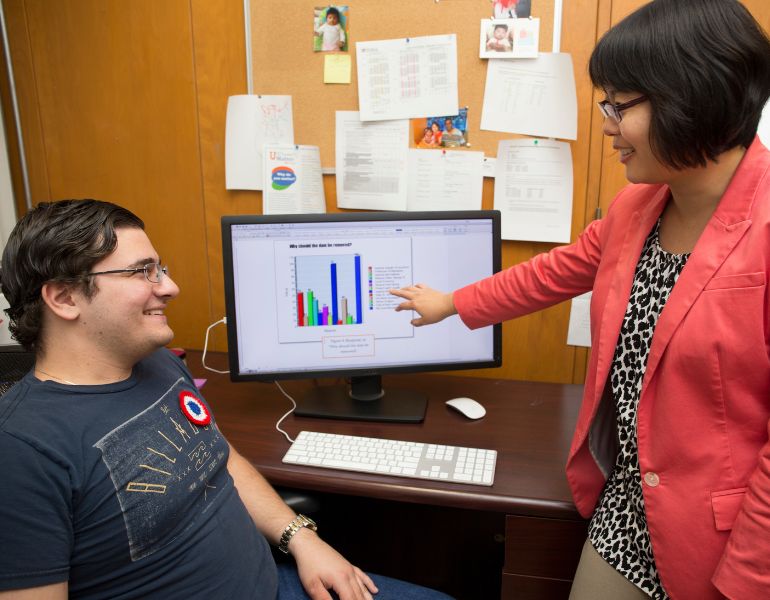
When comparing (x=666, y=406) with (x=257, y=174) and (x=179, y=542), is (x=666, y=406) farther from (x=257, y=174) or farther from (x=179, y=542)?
(x=257, y=174)

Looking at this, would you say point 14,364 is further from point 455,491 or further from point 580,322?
point 580,322

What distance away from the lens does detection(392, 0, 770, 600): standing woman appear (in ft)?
2.78

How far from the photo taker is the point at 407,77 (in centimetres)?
167

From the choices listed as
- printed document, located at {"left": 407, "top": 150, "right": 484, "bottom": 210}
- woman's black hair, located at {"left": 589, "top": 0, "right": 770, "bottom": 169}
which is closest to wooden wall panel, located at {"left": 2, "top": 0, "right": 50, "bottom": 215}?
printed document, located at {"left": 407, "top": 150, "right": 484, "bottom": 210}

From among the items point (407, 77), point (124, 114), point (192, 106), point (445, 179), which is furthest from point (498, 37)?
point (124, 114)

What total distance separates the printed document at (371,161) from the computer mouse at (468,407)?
57 centimetres

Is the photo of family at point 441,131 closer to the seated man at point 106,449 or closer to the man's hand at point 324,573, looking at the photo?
the seated man at point 106,449

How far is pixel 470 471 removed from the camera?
4.07 ft

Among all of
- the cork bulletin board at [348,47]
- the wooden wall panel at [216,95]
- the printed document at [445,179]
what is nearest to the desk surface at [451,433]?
the wooden wall panel at [216,95]

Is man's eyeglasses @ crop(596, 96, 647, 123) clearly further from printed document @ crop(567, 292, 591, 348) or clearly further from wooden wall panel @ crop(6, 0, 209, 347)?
wooden wall panel @ crop(6, 0, 209, 347)

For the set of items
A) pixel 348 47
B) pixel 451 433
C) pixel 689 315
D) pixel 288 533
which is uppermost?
pixel 348 47

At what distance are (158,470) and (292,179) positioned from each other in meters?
1.02

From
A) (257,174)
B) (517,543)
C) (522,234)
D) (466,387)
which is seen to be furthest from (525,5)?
(517,543)

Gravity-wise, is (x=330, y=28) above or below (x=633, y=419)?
above
